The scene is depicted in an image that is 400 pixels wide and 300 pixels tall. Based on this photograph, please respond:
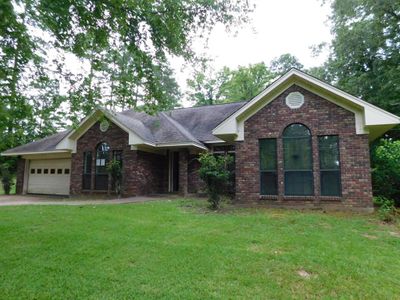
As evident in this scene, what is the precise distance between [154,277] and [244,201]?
7.04m

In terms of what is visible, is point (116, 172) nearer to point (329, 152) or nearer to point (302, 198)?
point (302, 198)

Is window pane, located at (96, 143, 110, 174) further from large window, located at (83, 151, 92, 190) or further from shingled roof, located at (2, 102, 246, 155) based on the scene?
shingled roof, located at (2, 102, 246, 155)

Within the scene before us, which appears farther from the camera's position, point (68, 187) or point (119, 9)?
point (68, 187)

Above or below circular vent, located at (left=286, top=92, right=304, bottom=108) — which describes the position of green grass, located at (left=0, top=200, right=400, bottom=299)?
below

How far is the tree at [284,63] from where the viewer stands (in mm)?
33156

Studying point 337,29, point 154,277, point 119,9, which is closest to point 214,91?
point 337,29

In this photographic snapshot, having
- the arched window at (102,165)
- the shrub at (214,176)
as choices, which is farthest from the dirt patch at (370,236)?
the arched window at (102,165)

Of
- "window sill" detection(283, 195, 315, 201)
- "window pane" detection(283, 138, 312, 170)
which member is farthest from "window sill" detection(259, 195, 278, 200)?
"window pane" detection(283, 138, 312, 170)

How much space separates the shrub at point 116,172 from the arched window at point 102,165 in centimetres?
81

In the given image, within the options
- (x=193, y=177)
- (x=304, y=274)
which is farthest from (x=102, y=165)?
(x=304, y=274)

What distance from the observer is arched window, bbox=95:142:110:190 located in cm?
1395

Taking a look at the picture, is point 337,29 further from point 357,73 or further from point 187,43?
point 187,43

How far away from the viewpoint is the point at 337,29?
18078 millimetres

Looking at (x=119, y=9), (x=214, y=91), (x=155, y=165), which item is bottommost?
(x=155, y=165)
